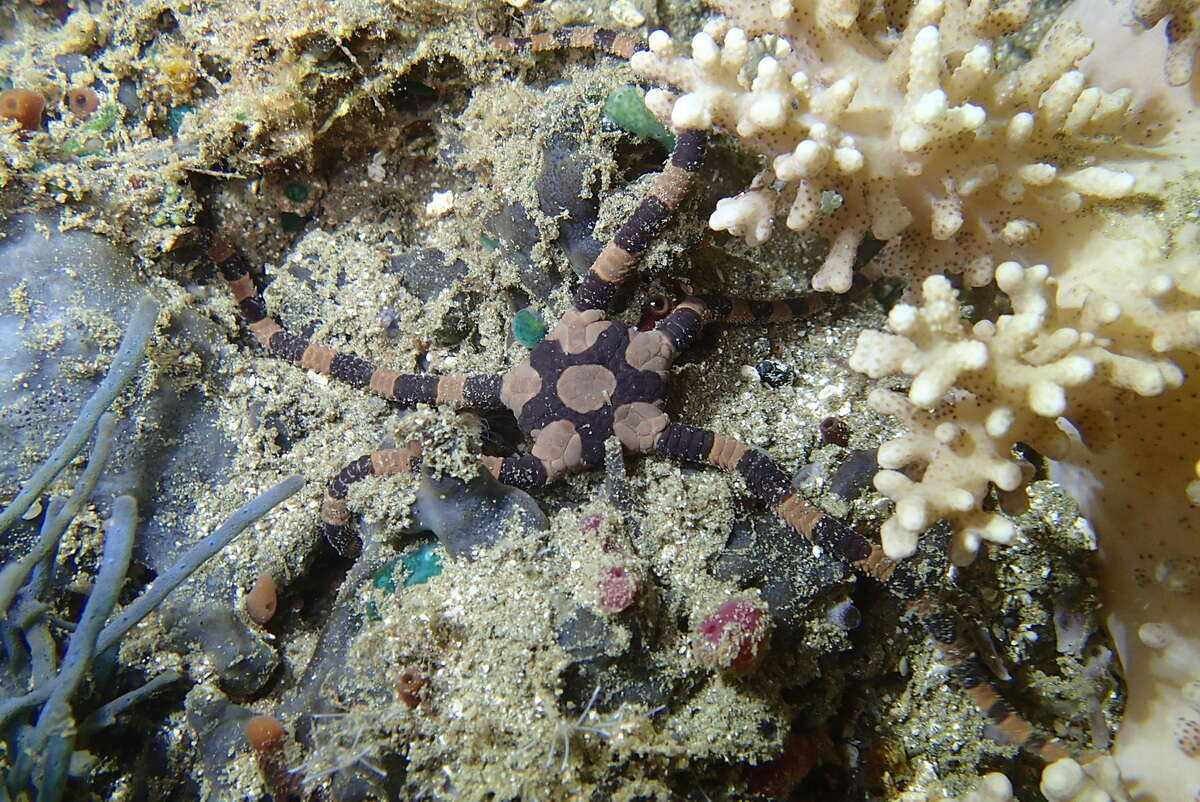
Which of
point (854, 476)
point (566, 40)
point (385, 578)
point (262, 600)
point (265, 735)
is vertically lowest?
point (265, 735)

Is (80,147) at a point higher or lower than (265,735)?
higher

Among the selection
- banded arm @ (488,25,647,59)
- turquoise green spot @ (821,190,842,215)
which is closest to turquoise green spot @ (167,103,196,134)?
banded arm @ (488,25,647,59)

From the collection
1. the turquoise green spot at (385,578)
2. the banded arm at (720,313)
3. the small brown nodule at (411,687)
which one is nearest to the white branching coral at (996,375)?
the banded arm at (720,313)

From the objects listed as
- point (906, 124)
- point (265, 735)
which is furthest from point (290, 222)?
point (906, 124)

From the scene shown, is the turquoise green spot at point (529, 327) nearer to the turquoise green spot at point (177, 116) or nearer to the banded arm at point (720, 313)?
the banded arm at point (720, 313)

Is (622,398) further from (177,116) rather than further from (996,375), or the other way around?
(177,116)

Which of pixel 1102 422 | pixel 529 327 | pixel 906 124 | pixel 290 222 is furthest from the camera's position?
pixel 290 222

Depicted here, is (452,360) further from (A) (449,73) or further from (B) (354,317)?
(A) (449,73)

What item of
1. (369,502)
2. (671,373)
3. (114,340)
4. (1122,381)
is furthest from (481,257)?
(1122,381)
